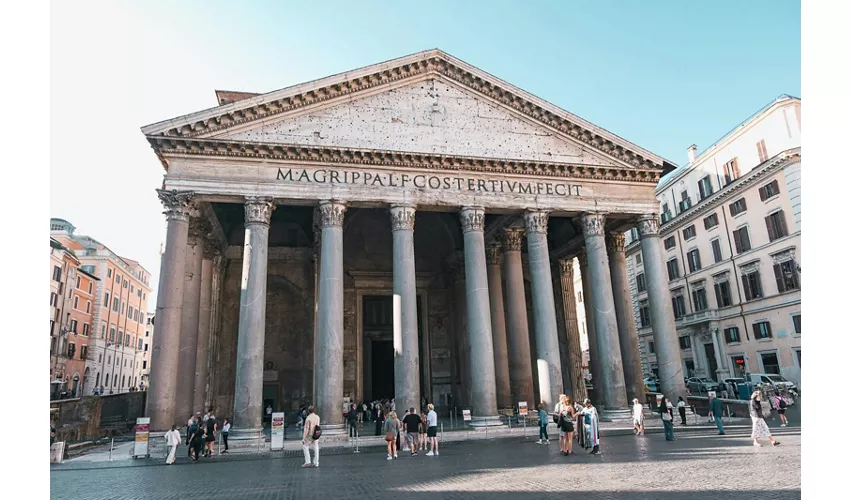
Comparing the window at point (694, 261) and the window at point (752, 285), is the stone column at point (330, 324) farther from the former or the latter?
the window at point (694, 261)

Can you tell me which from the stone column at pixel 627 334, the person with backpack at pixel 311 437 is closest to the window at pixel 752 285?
the stone column at pixel 627 334

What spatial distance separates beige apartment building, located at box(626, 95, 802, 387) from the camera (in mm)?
25594

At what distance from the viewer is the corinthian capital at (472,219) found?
17.2 m

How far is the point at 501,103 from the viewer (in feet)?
61.2

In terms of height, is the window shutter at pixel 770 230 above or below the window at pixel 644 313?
above

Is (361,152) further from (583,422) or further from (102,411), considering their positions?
(102,411)

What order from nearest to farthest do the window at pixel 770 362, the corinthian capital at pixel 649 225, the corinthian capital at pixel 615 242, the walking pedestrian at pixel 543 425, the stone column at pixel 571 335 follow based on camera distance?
the walking pedestrian at pixel 543 425, the corinthian capital at pixel 649 225, the corinthian capital at pixel 615 242, the stone column at pixel 571 335, the window at pixel 770 362

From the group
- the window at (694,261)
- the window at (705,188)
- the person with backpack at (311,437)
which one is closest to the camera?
the person with backpack at (311,437)

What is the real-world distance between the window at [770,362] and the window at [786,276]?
3.57 m

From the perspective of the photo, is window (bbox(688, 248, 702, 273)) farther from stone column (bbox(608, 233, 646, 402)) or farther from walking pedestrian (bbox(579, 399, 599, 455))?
walking pedestrian (bbox(579, 399, 599, 455))

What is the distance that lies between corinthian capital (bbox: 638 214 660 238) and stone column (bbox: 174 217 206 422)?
1579 cm

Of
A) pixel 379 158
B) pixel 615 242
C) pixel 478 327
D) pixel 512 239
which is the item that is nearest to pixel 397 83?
pixel 379 158

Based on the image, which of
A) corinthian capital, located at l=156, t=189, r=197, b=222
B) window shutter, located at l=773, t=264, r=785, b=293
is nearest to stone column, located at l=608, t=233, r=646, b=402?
window shutter, located at l=773, t=264, r=785, b=293

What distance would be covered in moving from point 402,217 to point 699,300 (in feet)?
80.3
